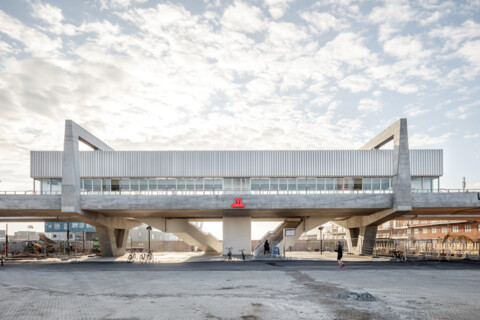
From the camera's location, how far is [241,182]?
4359 cm

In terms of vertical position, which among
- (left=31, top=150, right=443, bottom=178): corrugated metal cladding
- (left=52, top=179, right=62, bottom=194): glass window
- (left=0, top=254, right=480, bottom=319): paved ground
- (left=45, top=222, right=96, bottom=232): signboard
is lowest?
(left=45, top=222, right=96, bottom=232): signboard

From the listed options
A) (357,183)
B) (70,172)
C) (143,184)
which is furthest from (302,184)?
(70,172)

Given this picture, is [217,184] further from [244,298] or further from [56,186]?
[244,298]

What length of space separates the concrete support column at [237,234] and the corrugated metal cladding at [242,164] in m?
6.02

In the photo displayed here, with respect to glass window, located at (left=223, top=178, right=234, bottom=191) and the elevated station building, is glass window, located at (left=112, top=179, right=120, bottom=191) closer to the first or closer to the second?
the elevated station building

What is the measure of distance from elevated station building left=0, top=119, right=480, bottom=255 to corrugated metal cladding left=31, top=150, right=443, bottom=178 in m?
0.10

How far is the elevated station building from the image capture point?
4159 cm

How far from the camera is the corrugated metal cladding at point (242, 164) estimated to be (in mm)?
43562

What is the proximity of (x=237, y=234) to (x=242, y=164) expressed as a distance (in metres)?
7.87

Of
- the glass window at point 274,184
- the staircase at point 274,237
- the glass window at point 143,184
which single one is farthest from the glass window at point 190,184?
the staircase at point 274,237

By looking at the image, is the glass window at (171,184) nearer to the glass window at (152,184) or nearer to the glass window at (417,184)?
the glass window at (152,184)

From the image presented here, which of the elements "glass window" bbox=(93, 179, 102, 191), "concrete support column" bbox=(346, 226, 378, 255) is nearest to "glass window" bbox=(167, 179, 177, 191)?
"glass window" bbox=(93, 179, 102, 191)

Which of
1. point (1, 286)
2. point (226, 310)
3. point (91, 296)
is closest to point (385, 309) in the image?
point (226, 310)

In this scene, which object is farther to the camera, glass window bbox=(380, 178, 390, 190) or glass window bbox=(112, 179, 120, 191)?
glass window bbox=(112, 179, 120, 191)
